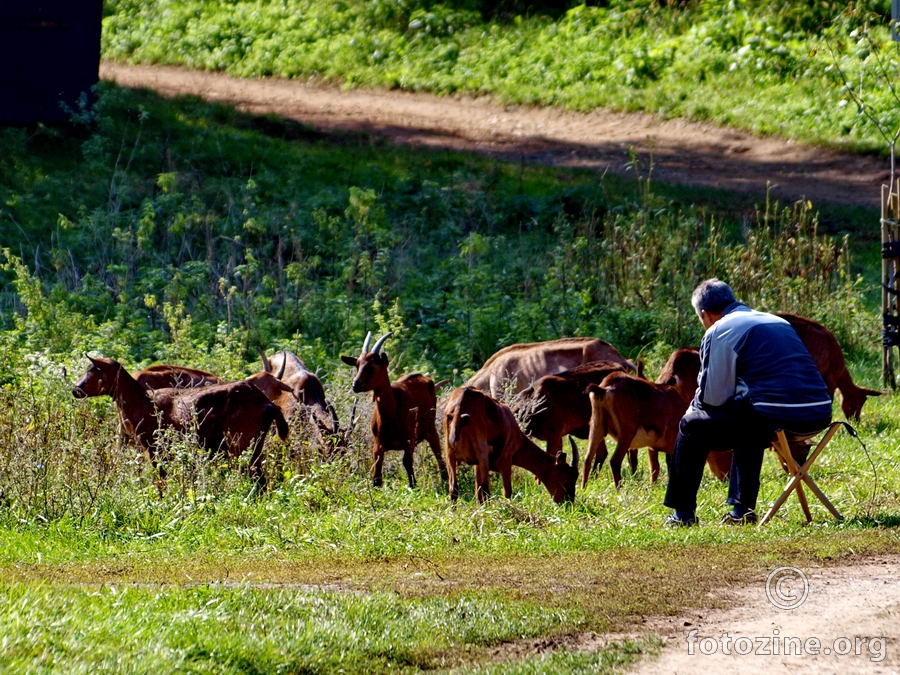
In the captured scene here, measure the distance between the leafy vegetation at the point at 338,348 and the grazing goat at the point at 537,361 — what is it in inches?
51.1

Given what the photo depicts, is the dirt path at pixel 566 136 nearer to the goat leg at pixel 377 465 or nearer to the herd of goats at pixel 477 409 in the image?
the herd of goats at pixel 477 409

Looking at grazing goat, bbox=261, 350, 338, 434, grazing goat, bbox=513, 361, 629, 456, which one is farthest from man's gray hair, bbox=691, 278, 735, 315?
grazing goat, bbox=261, 350, 338, 434

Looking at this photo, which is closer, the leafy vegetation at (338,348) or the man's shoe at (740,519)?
the leafy vegetation at (338,348)

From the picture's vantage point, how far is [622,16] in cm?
2755

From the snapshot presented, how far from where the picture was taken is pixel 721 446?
9.35 metres

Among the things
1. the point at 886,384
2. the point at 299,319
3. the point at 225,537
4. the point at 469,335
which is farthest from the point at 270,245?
the point at 225,537

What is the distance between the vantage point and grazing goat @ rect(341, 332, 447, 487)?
39.8 ft

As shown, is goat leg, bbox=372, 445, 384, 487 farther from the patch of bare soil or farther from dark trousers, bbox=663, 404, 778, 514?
the patch of bare soil

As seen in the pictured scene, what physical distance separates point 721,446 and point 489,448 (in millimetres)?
2161

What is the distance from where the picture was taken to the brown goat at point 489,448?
10.7 m

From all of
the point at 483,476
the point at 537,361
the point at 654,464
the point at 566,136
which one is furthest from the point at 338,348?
the point at 566,136

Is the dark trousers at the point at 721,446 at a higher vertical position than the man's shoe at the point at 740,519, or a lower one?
higher

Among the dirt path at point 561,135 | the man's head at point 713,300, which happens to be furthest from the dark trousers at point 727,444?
the dirt path at point 561,135

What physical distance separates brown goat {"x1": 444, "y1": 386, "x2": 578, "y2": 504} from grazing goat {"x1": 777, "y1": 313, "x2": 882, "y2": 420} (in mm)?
3828
